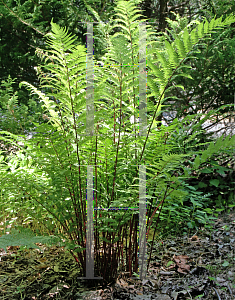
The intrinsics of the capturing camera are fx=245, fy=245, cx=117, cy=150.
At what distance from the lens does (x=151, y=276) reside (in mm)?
1080

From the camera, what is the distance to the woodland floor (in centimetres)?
98

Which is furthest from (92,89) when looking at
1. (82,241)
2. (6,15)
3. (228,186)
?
(6,15)

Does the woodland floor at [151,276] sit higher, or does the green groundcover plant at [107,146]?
the green groundcover plant at [107,146]

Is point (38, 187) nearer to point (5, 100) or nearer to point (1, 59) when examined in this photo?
point (5, 100)

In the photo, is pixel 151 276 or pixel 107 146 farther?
pixel 151 276

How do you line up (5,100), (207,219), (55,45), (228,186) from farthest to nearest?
(5,100) < (228,186) < (207,219) < (55,45)

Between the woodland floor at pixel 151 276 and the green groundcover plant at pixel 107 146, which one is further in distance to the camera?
the woodland floor at pixel 151 276

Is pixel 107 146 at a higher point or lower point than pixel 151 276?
higher

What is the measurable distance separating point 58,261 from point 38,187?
1.38 ft

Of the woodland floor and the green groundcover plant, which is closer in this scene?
the green groundcover plant

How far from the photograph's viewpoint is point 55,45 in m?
0.82

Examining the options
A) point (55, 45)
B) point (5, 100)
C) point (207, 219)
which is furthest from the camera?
point (5, 100)

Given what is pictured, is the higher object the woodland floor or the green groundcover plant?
the green groundcover plant

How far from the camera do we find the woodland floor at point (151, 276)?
98 cm
